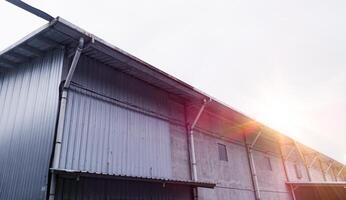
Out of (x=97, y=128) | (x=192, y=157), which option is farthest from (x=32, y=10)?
(x=192, y=157)

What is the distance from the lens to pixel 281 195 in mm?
16500

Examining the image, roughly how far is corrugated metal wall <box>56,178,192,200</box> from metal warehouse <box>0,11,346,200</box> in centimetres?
2

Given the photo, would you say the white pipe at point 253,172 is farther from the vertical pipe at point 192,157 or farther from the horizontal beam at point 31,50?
the horizontal beam at point 31,50

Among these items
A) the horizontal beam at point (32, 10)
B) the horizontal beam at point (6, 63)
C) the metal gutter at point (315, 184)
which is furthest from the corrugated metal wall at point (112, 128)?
the metal gutter at point (315, 184)

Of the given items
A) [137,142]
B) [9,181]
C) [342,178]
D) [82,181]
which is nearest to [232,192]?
[137,142]

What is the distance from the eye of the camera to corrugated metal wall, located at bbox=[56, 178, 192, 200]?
6.48 meters

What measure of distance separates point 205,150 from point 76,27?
727 cm

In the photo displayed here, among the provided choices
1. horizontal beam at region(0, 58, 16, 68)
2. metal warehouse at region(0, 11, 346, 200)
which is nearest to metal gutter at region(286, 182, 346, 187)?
metal warehouse at region(0, 11, 346, 200)

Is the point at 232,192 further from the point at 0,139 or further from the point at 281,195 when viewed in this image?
the point at 0,139

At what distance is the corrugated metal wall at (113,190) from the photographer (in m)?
6.48

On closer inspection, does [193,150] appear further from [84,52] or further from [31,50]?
[31,50]

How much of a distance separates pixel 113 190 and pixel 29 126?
9.44ft

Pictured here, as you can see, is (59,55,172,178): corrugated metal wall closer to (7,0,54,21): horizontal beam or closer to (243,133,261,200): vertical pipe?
(7,0,54,21): horizontal beam

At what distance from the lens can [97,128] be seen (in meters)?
7.74
